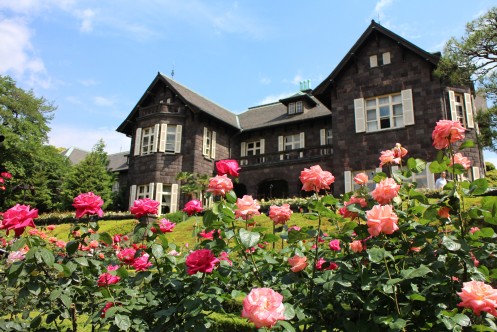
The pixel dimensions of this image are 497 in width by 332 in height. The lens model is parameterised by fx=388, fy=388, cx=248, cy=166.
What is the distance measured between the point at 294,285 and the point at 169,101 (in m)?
22.8

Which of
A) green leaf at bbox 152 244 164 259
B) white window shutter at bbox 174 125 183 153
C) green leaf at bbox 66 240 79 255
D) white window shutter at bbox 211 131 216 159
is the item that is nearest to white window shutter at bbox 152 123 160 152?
white window shutter at bbox 174 125 183 153

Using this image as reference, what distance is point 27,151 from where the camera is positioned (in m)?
30.3

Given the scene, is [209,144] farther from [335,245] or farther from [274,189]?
[335,245]

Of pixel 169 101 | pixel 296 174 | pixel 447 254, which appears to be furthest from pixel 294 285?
pixel 169 101

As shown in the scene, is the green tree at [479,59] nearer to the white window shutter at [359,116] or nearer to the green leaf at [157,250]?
the white window shutter at [359,116]

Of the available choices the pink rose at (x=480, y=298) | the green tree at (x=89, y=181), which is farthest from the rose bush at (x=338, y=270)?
the green tree at (x=89, y=181)

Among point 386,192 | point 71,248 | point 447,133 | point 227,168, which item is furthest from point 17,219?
point 447,133

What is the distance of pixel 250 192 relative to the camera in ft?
75.6

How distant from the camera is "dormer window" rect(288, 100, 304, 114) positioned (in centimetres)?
2525

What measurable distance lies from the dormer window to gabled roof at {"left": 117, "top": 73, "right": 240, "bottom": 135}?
3.78 meters

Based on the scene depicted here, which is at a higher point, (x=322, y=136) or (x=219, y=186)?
(x=322, y=136)

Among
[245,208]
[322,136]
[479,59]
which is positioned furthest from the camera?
[322,136]

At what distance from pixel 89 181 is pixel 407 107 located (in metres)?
18.8

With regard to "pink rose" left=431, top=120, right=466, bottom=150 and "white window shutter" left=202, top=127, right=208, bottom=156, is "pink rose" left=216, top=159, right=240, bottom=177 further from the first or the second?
"white window shutter" left=202, top=127, right=208, bottom=156
